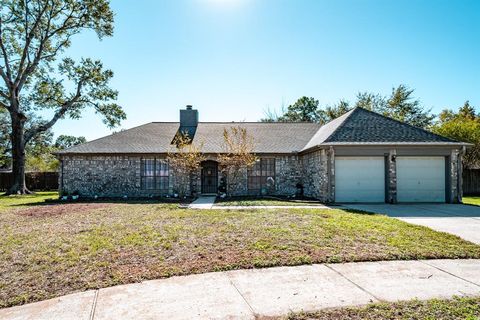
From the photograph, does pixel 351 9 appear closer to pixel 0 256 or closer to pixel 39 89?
pixel 0 256

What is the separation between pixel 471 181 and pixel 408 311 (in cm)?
2182

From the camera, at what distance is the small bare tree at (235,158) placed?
15680mm

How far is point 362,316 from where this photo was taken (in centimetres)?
333

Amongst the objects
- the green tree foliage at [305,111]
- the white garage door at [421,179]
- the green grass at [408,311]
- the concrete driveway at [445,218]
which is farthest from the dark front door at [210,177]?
the green tree foliage at [305,111]

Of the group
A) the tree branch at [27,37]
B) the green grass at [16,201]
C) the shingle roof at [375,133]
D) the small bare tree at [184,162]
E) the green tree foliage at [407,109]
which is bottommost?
the green grass at [16,201]

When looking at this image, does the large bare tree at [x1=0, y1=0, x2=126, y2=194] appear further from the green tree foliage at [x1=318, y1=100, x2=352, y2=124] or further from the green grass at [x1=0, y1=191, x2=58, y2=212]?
the green tree foliage at [x1=318, y1=100, x2=352, y2=124]

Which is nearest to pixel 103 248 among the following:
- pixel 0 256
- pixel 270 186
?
pixel 0 256

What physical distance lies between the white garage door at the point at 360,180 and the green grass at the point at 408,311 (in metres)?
10.7

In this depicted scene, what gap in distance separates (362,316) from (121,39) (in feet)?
53.9

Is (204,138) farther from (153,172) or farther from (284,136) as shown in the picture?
(284,136)

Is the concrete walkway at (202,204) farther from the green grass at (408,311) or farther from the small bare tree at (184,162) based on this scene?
the green grass at (408,311)

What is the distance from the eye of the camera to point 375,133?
47.6 feet

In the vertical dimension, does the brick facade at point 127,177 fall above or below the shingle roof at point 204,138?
below

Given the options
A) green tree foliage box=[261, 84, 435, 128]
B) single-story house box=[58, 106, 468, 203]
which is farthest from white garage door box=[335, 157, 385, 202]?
green tree foliage box=[261, 84, 435, 128]
